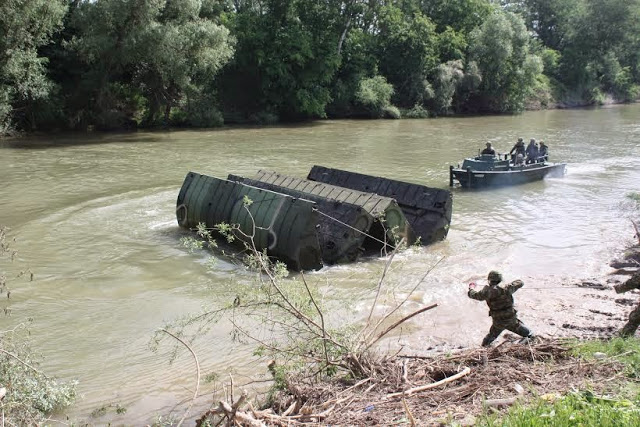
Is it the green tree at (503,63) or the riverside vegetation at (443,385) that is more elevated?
the green tree at (503,63)

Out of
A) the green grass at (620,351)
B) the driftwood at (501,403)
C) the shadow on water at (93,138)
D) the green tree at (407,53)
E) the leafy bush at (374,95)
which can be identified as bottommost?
the green grass at (620,351)

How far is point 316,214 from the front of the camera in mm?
12539

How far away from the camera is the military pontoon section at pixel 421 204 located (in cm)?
1501

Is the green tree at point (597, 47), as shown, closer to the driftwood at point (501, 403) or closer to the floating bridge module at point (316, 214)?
the floating bridge module at point (316, 214)

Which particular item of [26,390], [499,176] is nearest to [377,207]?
[26,390]

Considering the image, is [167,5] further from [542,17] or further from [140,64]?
[542,17]

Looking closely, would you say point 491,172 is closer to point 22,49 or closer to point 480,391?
point 480,391

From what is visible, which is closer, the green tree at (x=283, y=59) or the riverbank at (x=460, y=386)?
the riverbank at (x=460, y=386)

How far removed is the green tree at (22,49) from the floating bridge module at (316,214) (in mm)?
20798

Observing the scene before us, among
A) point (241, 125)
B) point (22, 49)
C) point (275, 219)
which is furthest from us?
point (241, 125)

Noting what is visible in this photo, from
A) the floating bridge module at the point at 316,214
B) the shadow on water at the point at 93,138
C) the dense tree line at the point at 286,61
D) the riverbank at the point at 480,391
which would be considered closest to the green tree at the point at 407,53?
the dense tree line at the point at 286,61

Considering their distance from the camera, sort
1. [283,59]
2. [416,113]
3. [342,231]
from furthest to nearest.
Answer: [416,113] < [283,59] < [342,231]

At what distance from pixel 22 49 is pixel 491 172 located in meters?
26.3

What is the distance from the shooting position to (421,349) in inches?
361
